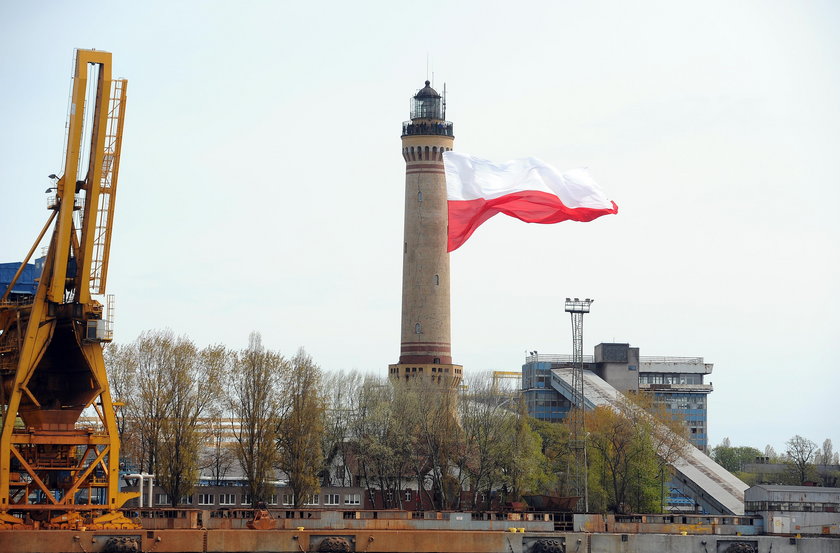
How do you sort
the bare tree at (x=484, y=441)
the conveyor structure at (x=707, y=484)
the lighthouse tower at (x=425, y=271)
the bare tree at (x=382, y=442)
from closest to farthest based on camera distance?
the bare tree at (x=484, y=441)
the bare tree at (x=382, y=442)
the conveyor structure at (x=707, y=484)
the lighthouse tower at (x=425, y=271)

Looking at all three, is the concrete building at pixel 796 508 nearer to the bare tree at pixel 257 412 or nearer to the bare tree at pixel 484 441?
the bare tree at pixel 484 441

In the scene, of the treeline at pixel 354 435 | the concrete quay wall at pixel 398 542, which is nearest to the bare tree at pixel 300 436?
the treeline at pixel 354 435

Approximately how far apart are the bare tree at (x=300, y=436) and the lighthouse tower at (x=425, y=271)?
2025 cm

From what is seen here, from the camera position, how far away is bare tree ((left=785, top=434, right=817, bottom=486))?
12287cm

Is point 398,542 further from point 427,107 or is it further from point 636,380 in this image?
point 636,380

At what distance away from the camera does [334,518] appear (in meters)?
63.5

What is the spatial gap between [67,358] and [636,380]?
280 ft

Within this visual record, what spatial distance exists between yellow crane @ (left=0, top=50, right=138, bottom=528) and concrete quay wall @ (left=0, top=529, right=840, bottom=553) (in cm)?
192

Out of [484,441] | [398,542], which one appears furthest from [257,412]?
[398,542]

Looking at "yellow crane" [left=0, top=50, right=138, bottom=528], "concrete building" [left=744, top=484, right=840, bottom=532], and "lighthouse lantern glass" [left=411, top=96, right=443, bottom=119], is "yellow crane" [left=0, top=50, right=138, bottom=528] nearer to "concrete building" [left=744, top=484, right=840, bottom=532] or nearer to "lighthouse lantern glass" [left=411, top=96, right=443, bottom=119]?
"concrete building" [left=744, top=484, right=840, bottom=532]

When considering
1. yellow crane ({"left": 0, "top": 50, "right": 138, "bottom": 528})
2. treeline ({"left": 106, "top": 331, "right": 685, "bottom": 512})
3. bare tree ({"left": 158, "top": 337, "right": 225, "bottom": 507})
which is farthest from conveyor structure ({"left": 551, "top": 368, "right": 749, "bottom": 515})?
yellow crane ({"left": 0, "top": 50, "right": 138, "bottom": 528})

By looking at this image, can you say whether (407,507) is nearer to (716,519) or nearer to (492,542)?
(716,519)

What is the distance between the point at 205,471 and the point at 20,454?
44349mm

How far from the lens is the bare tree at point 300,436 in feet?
283
